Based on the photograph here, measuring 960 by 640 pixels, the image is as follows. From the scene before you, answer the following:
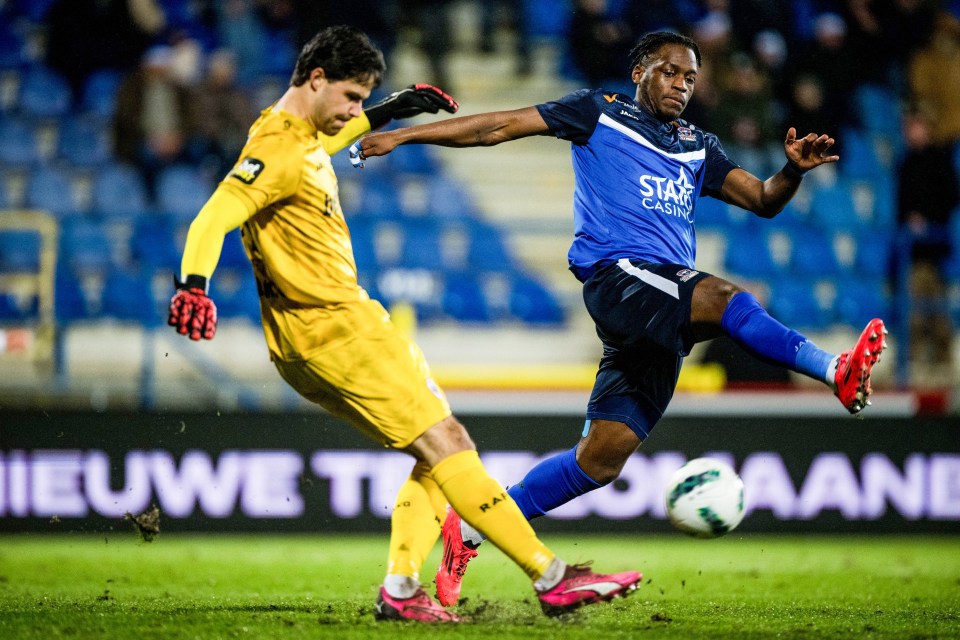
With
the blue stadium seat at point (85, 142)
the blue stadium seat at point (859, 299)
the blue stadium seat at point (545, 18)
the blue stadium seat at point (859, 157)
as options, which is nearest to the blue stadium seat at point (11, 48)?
the blue stadium seat at point (85, 142)

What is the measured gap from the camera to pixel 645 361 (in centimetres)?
494

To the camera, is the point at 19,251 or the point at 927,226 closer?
the point at 19,251

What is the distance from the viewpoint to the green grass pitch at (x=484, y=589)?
4.26 metres

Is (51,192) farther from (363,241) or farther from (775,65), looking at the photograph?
(775,65)

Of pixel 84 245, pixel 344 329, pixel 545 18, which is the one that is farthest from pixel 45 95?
pixel 344 329

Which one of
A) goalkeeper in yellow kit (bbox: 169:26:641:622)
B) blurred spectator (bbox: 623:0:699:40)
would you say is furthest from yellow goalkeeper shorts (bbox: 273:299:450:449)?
blurred spectator (bbox: 623:0:699:40)

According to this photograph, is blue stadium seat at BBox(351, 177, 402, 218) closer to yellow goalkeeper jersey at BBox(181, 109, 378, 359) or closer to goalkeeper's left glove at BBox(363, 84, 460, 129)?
goalkeeper's left glove at BBox(363, 84, 460, 129)

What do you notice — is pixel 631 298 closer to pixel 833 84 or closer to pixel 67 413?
pixel 67 413

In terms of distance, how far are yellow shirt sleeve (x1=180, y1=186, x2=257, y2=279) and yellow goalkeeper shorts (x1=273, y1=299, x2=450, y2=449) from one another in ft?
1.73

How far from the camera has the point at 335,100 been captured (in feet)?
13.8

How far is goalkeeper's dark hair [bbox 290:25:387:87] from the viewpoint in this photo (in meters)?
4.15

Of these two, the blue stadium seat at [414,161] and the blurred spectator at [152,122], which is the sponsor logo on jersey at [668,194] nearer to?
the blue stadium seat at [414,161]

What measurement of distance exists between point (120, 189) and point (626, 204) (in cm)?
720

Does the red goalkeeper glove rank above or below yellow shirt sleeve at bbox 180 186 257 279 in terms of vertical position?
below
